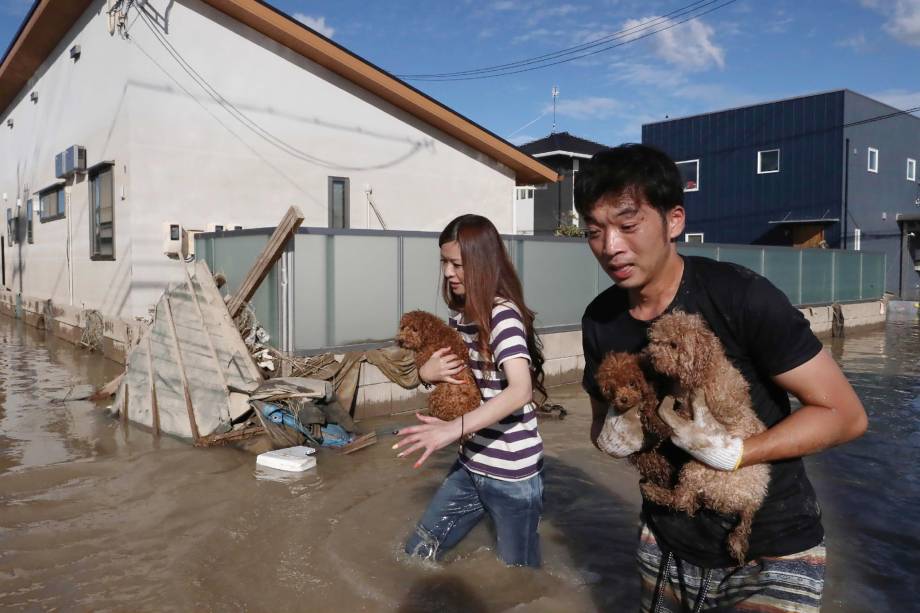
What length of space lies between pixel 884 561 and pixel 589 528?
1951 millimetres

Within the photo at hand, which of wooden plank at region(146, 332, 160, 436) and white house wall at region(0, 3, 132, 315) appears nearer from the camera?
wooden plank at region(146, 332, 160, 436)

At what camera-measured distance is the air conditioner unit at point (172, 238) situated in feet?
34.3

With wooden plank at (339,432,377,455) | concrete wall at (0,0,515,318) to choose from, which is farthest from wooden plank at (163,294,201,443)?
concrete wall at (0,0,515,318)

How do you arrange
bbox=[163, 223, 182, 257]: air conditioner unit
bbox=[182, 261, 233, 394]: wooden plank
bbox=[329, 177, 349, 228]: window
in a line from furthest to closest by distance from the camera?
1. bbox=[329, 177, 349, 228]: window
2. bbox=[163, 223, 182, 257]: air conditioner unit
3. bbox=[182, 261, 233, 394]: wooden plank

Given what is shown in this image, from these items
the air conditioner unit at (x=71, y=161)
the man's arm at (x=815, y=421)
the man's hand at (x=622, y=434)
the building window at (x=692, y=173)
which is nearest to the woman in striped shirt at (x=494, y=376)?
the man's hand at (x=622, y=434)

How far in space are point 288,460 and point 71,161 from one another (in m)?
9.99

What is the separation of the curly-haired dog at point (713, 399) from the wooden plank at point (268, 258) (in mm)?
6350

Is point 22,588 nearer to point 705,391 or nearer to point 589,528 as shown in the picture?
point 589,528

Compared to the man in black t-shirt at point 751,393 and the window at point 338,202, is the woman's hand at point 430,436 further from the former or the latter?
the window at point 338,202

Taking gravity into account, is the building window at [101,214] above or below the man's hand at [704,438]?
above

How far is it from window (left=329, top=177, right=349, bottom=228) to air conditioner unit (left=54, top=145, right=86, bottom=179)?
15.7 ft

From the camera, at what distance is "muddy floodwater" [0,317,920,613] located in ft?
12.5

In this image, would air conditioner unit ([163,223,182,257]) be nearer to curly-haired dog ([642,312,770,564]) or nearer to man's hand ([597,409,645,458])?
man's hand ([597,409,645,458])

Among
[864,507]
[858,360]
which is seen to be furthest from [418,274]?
[858,360]
